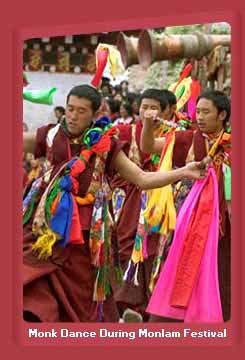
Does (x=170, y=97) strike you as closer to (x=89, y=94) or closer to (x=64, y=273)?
(x=89, y=94)

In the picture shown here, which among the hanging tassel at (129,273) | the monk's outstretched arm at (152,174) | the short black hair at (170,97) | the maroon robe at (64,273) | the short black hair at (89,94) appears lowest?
the hanging tassel at (129,273)

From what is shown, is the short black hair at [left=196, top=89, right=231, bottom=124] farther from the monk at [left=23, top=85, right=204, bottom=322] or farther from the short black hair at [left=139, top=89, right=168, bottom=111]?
the short black hair at [left=139, top=89, right=168, bottom=111]

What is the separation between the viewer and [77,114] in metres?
5.27

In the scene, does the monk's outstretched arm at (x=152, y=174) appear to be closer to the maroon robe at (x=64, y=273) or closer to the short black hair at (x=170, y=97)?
the maroon robe at (x=64, y=273)

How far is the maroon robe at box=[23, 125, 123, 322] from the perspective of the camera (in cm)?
505

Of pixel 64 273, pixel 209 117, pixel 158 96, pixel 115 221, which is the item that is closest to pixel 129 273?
pixel 115 221

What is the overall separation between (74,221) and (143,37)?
3.15 metres

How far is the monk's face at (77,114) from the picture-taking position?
5.27 meters

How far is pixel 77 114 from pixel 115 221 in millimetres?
1059

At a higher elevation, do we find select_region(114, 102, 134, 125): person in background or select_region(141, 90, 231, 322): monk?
select_region(114, 102, 134, 125): person in background

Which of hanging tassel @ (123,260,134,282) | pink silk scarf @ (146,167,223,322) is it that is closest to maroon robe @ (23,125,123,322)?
pink silk scarf @ (146,167,223,322)

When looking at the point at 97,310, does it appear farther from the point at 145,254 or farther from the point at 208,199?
the point at 145,254

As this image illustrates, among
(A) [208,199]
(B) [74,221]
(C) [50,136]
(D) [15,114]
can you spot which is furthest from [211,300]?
(D) [15,114]

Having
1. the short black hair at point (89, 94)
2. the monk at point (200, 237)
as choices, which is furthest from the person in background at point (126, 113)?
the short black hair at point (89, 94)
